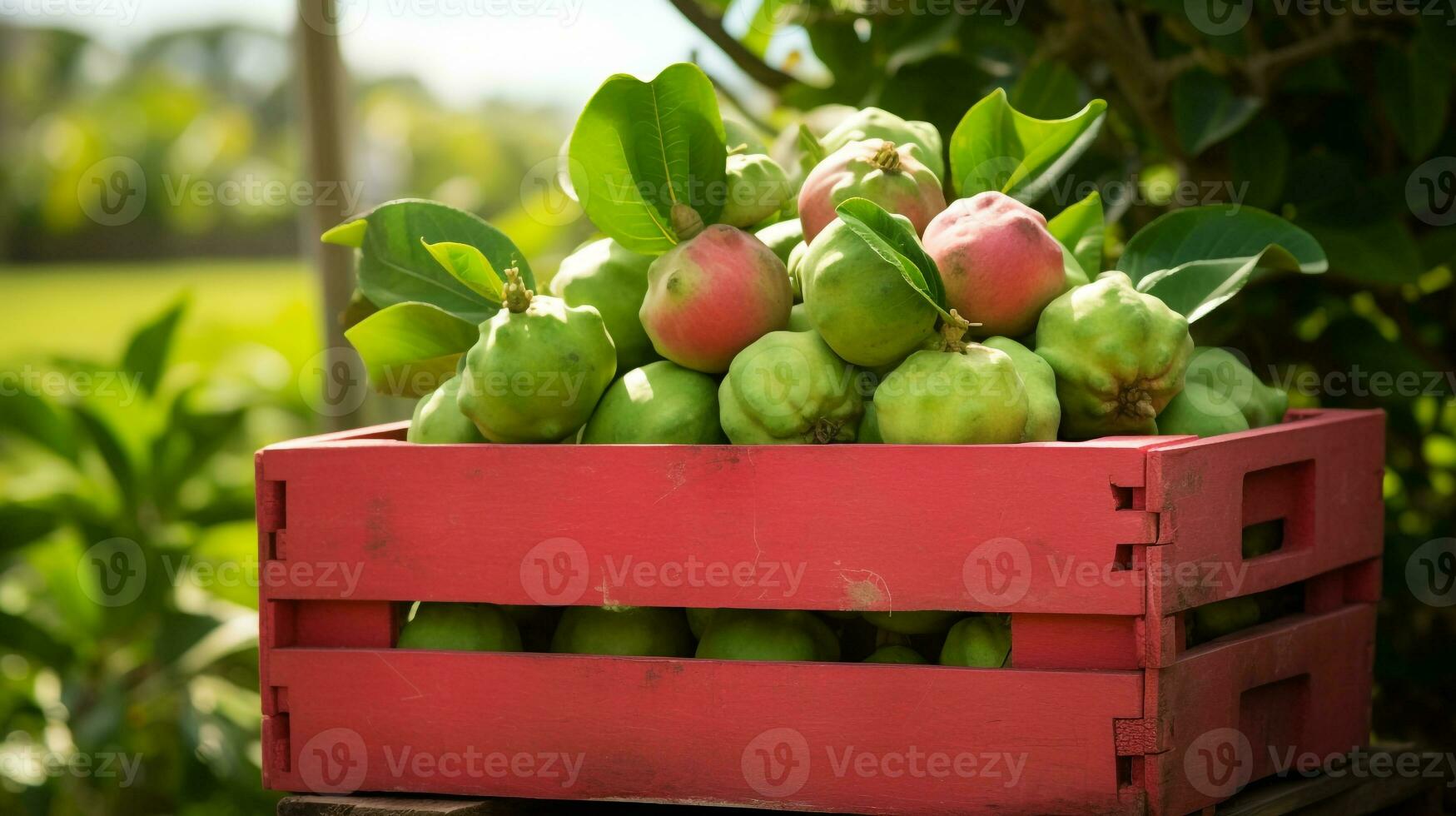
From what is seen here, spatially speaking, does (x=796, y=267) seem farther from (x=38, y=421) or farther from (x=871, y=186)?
(x=38, y=421)

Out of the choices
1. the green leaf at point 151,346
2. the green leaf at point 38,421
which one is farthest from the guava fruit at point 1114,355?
the green leaf at point 38,421

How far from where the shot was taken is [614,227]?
1251 mm

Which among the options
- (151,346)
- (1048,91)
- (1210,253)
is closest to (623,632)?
(1210,253)

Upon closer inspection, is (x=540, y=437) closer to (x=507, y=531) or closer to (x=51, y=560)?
(x=507, y=531)

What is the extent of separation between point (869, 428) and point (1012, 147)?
41 cm

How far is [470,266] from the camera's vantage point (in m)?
1.24

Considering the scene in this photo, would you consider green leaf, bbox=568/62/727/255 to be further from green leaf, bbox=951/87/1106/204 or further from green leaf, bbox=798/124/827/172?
green leaf, bbox=951/87/1106/204

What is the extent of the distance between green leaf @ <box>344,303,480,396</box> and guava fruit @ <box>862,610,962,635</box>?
0.50 m

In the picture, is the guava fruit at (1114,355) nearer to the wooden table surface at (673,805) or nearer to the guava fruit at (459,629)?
the wooden table surface at (673,805)

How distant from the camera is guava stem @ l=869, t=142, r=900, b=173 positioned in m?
1.23

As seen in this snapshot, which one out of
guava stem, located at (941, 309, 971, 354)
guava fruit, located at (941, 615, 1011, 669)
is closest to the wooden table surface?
guava fruit, located at (941, 615, 1011, 669)

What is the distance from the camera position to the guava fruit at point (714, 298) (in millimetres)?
1138

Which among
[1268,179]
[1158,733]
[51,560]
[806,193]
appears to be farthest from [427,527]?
[51,560]

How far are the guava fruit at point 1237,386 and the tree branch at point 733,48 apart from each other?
96 centimetres
